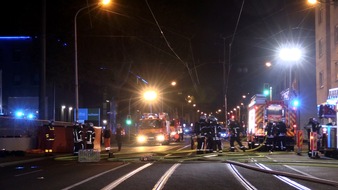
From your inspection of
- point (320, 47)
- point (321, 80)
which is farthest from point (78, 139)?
point (320, 47)

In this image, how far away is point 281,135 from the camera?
24.0 metres

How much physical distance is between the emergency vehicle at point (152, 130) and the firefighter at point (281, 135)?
1539 centimetres

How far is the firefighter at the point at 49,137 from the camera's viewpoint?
23938 mm

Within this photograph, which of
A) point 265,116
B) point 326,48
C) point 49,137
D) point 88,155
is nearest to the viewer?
point 88,155

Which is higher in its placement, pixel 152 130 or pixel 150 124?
pixel 150 124

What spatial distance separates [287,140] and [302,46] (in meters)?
26.4

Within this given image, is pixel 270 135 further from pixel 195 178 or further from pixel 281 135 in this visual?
pixel 195 178

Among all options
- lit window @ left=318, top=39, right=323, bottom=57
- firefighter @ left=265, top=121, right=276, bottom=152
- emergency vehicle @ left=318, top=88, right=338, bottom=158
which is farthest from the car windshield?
emergency vehicle @ left=318, top=88, right=338, bottom=158

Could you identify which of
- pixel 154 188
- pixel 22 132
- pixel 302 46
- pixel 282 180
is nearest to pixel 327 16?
pixel 302 46

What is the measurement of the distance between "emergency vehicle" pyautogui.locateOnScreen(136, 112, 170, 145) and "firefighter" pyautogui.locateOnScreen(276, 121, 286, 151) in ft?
50.5

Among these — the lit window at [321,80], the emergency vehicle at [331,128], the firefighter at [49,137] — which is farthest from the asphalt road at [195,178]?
the lit window at [321,80]

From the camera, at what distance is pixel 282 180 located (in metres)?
12.0

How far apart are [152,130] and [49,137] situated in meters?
15.3

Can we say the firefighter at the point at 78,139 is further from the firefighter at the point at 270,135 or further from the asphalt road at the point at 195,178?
the firefighter at the point at 270,135
